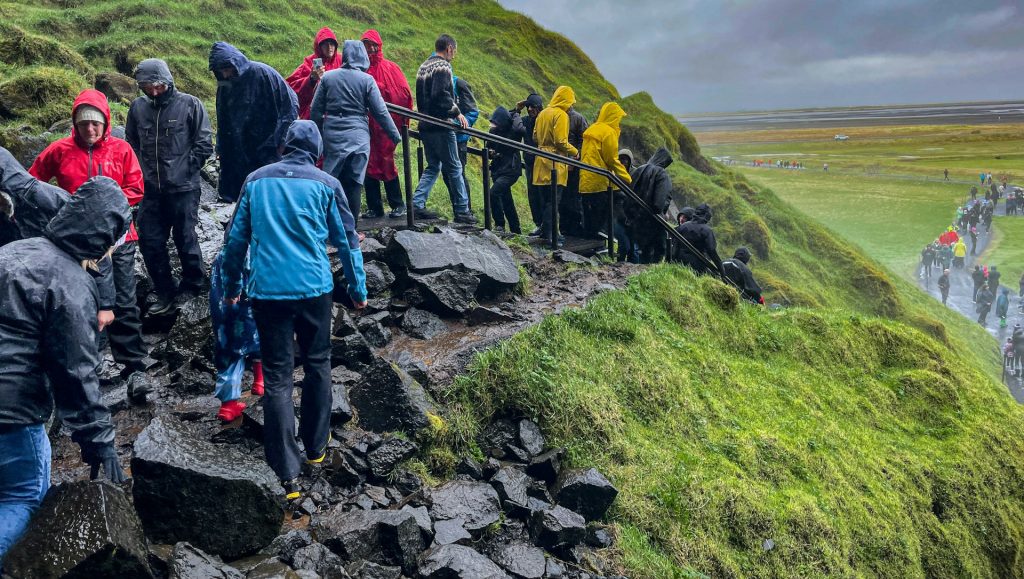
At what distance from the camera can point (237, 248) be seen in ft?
14.7

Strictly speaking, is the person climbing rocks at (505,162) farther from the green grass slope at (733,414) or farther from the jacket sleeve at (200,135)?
the jacket sleeve at (200,135)

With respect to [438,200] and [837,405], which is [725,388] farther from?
[438,200]

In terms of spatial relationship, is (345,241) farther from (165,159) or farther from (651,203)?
(651,203)

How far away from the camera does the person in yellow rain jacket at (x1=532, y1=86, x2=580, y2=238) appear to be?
33.1 feet

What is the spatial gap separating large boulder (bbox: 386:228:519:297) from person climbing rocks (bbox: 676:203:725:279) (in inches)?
166

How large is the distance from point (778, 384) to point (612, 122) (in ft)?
14.6

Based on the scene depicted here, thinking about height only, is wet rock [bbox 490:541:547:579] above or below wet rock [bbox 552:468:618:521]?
below

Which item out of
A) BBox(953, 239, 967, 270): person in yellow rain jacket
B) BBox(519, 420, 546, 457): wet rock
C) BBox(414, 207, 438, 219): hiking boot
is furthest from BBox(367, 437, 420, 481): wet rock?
BBox(953, 239, 967, 270): person in yellow rain jacket

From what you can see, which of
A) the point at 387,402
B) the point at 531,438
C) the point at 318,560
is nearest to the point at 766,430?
the point at 531,438

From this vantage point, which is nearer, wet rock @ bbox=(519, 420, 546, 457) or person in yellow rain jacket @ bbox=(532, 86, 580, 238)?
wet rock @ bbox=(519, 420, 546, 457)

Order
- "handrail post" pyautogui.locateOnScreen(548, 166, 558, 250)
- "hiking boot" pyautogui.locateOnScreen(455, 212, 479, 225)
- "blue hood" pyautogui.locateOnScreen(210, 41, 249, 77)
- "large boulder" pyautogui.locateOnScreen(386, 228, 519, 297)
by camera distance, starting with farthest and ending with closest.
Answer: "handrail post" pyautogui.locateOnScreen(548, 166, 558, 250) < "hiking boot" pyautogui.locateOnScreen(455, 212, 479, 225) < "large boulder" pyautogui.locateOnScreen(386, 228, 519, 297) < "blue hood" pyautogui.locateOnScreen(210, 41, 249, 77)

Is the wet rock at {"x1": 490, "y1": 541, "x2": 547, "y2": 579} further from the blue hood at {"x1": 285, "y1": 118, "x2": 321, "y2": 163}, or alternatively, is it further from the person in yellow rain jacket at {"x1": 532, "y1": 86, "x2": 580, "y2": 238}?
the person in yellow rain jacket at {"x1": 532, "y1": 86, "x2": 580, "y2": 238}

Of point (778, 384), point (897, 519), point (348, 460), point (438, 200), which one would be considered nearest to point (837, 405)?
point (778, 384)

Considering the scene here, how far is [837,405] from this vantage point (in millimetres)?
8922
